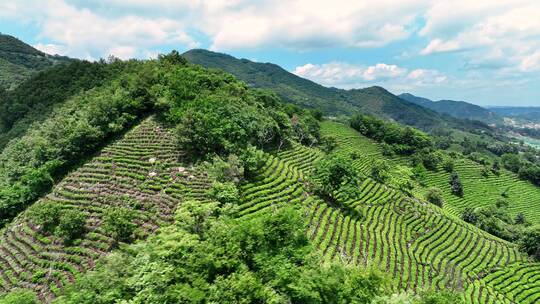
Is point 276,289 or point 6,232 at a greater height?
point 276,289

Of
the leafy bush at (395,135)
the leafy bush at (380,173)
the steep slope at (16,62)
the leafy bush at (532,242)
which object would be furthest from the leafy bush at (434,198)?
the steep slope at (16,62)

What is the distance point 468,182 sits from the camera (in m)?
90.6

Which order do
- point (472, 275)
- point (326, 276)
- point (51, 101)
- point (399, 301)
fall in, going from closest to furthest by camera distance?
Result: point (399, 301)
point (326, 276)
point (472, 275)
point (51, 101)

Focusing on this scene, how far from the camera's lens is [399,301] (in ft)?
68.0

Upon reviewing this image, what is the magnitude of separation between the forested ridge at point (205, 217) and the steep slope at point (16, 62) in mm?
84985

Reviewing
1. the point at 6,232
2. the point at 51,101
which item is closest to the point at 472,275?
the point at 6,232

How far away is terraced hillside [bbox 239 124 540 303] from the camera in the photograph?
121 feet

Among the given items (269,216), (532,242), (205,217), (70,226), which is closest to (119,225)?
(70,226)

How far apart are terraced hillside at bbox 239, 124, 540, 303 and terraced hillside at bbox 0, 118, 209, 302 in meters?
9.90

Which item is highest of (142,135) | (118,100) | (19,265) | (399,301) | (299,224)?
(118,100)

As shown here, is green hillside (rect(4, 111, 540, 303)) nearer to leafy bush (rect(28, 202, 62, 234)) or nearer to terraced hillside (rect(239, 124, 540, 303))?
terraced hillside (rect(239, 124, 540, 303))

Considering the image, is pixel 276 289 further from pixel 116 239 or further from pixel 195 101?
pixel 195 101

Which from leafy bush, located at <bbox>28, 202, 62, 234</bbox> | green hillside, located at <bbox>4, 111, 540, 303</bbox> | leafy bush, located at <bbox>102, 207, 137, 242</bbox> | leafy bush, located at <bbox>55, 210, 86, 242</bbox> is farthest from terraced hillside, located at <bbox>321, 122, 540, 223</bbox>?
leafy bush, located at <bbox>28, 202, 62, 234</bbox>

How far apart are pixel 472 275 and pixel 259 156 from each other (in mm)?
32994
